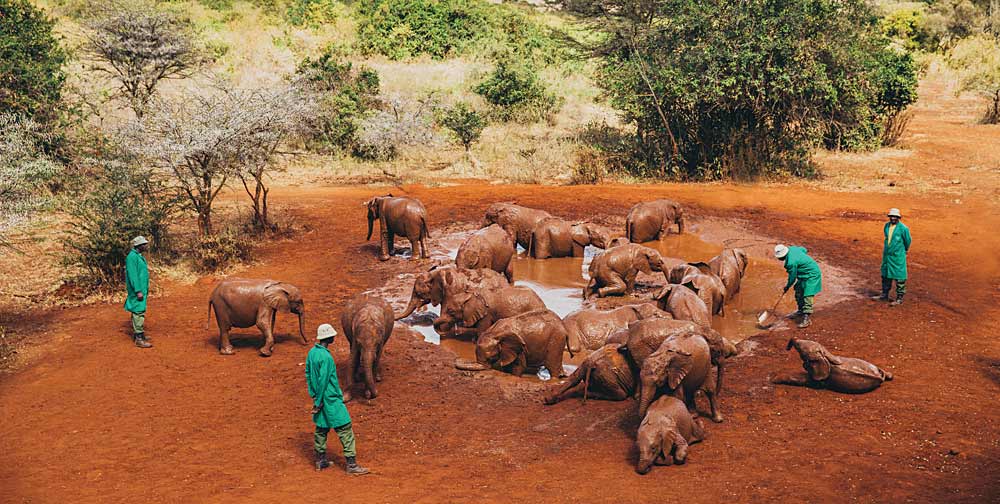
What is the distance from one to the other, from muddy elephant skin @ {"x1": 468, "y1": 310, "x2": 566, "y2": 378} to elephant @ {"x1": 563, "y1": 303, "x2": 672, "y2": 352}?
31.1 inches

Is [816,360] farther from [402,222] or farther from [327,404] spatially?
[402,222]

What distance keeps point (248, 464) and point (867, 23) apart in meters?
19.9

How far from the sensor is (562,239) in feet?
48.5

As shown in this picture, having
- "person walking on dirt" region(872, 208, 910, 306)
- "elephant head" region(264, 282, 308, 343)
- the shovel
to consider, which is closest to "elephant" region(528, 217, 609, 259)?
the shovel

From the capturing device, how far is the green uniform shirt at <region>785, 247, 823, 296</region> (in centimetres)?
1120

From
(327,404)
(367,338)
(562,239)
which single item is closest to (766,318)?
(562,239)

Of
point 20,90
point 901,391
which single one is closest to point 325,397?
point 901,391

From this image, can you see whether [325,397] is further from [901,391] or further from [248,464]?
[901,391]

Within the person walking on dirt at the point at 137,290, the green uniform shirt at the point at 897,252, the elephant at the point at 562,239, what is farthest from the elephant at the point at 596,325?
the person walking on dirt at the point at 137,290

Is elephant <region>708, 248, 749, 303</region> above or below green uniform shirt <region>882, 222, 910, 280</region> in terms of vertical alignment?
below

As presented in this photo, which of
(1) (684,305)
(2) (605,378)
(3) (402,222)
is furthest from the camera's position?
(3) (402,222)

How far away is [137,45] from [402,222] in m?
14.0

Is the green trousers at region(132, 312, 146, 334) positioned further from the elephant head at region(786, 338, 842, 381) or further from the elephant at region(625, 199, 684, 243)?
the elephant at region(625, 199, 684, 243)

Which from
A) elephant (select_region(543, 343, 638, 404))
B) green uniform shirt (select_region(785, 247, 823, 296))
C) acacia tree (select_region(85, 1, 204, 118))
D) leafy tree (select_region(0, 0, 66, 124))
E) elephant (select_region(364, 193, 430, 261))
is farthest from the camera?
acacia tree (select_region(85, 1, 204, 118))
